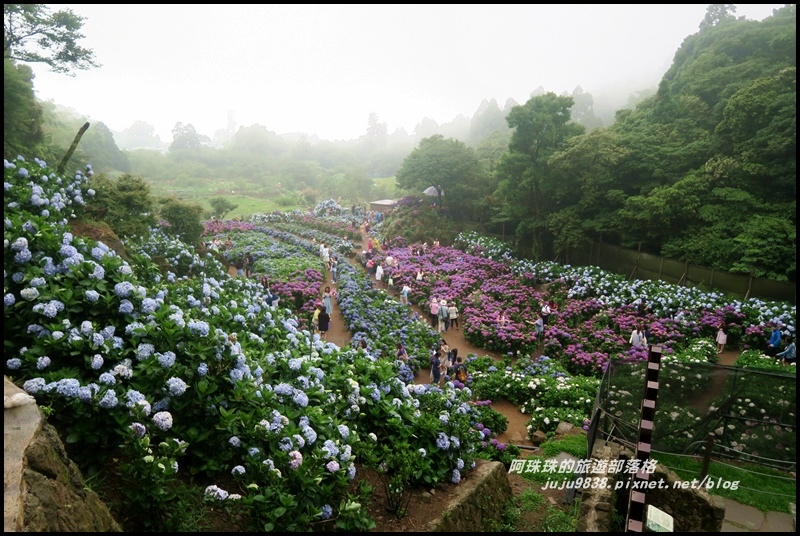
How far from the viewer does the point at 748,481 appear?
4711mm

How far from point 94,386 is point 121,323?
95 cm

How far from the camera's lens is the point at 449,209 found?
1252 inches

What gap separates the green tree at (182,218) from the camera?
18.3 m

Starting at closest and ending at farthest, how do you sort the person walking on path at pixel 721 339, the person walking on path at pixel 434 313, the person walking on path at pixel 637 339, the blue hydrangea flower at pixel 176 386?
1. the blue hydrangea flower at pixel 176 386
2. the person walking on path at pixel 637 339
3. the person walking on path at pixel 721 339
4. the person walking on path at pixel 434 313

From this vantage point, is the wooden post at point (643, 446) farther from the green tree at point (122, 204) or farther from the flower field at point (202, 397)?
the green tree at point (122, 204)

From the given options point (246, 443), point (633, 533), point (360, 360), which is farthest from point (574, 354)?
point (246, 443)

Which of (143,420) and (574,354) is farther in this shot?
(574,354)

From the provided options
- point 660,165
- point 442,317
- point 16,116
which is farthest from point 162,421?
point 660,165

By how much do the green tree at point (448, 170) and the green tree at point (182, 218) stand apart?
16.9 metres

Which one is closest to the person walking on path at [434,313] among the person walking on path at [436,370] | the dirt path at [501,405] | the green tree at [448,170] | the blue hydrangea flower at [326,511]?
the dirt path at [501,405]

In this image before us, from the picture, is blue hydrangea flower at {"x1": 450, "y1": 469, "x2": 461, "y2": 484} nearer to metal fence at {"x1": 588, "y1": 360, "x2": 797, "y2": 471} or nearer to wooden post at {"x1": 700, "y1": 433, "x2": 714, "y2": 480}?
metal fence at {"x1": 588, "y1": 360, "x2": 797, "y2": 471}

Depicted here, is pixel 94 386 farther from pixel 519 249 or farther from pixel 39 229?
pixel 519 249

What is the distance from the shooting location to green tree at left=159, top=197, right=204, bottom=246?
1827 cm

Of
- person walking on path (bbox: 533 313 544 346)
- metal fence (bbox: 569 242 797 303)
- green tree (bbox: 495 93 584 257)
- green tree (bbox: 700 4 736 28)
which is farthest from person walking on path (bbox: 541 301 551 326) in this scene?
green tree (bbox: 700 4 736 28)
